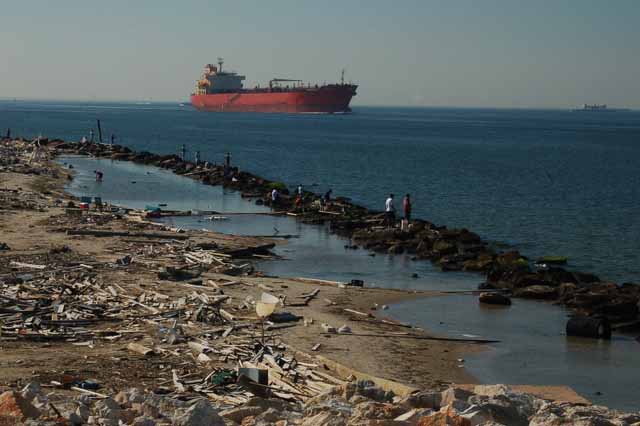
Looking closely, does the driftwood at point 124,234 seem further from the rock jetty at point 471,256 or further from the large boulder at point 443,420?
the large boulder at point 443,420

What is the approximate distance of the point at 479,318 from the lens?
64.5ft

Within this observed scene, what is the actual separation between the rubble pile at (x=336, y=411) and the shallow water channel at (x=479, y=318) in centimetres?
509

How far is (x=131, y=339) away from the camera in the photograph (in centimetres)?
1448

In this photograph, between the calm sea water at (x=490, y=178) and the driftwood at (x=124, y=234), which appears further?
the calm sea water at (x=490, y=178)

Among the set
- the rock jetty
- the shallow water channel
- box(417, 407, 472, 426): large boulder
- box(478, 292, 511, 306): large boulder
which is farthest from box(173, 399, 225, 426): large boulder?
box(478, 292, 511, 306): large boulder

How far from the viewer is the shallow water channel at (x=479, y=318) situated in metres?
15.1

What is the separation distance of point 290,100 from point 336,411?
163247 millimetres

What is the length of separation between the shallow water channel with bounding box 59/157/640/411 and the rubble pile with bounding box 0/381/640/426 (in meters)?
5.09

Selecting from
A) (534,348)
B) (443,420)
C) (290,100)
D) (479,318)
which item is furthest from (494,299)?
(290,100)

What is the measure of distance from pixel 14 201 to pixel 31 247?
10016 mm

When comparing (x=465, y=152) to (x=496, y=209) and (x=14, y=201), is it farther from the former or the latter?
(x=14, y=201)

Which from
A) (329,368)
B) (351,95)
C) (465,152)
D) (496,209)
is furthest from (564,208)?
(351,95)

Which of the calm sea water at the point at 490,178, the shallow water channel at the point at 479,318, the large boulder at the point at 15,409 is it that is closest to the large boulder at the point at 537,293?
the shallow water channel at the point at 479,318

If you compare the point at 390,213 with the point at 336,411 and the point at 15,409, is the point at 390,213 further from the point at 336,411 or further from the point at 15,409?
the point at 15,409
